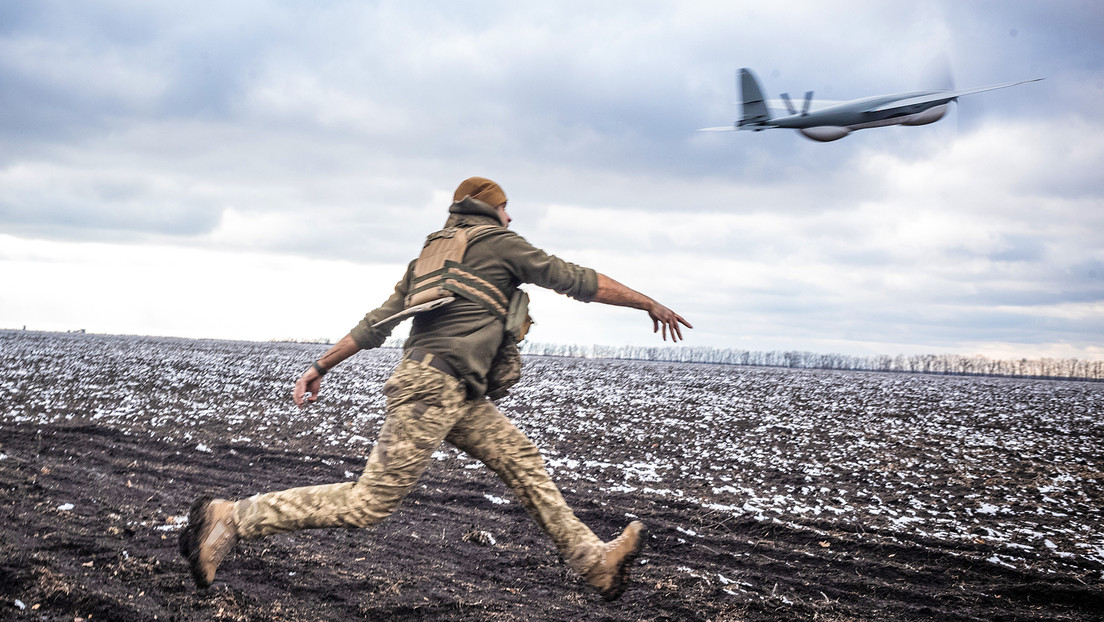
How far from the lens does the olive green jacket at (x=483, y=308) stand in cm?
360

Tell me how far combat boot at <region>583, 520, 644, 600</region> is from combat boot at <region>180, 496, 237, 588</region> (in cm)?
177

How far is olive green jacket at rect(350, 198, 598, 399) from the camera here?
3598 millimetres

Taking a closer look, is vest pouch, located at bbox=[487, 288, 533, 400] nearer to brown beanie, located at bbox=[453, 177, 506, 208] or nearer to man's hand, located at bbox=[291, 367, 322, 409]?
brown beanie, located at bbox=[453, 177, 506, 208]

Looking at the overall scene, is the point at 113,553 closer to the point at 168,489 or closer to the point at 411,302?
the point at 168,489

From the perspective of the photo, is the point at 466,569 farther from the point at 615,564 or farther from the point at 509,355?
the point at 509,355

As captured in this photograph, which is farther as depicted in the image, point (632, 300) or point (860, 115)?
point (860, 115)

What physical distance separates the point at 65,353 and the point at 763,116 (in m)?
21.7

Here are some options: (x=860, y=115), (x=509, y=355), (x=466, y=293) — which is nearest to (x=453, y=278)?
(x=466, y=293)

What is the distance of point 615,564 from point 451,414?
1.12m

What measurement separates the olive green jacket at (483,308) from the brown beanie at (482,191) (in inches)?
9.5

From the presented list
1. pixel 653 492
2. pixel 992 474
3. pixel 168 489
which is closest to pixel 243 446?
pixel 168 489

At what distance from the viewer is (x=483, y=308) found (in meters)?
3.65

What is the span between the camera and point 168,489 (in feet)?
24.1

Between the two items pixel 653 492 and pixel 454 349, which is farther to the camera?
pixel 653 492
